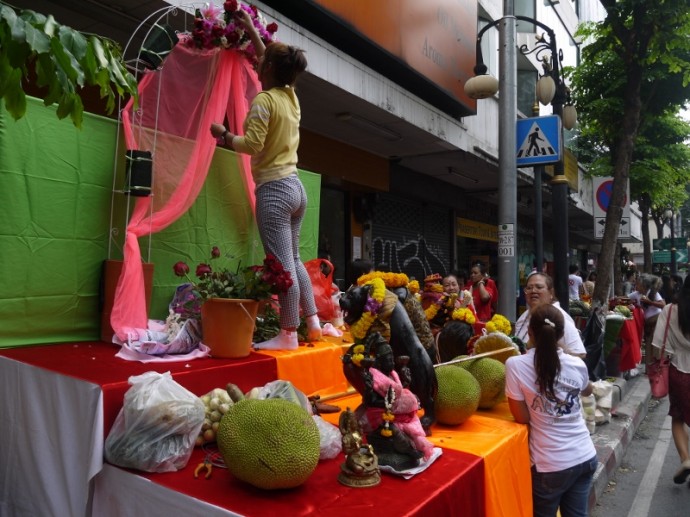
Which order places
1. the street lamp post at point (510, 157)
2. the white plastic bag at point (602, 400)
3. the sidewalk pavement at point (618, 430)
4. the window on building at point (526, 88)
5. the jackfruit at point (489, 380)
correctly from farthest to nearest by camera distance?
the window on building at point (526, 88), the street lamp post at point (510, 157), the white plastic bag at point (602, 400), the sidewalk pavement at point (618, 430), the jackfruit at point (489, 380)

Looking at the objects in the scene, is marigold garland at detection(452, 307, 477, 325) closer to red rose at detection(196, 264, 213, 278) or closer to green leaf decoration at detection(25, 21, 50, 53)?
red rose at detection(196, 264, 213, 278)

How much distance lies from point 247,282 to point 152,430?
4.22 ft

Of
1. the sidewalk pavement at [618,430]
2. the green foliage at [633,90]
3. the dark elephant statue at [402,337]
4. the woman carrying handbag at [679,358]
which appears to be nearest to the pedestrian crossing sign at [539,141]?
the woman carrying handbag at [679,358]

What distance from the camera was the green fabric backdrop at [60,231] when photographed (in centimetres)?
333

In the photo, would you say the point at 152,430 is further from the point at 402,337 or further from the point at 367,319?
the point at 402,337

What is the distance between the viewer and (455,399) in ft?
10.0

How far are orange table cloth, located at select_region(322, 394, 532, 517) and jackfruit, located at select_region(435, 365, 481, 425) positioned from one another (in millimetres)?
77

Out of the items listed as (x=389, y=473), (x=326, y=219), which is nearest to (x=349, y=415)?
(x=389, y=473)

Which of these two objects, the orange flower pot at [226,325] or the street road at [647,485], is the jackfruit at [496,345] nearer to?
the street road at [647,485]

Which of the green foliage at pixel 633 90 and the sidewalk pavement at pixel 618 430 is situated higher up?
the green foliage at pixel 633 90

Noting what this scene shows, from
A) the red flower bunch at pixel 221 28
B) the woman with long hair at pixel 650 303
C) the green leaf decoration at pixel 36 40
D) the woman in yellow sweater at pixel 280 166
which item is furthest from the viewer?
the woman with long hair at pixel 650 303

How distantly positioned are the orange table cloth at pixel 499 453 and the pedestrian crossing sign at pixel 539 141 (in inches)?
170

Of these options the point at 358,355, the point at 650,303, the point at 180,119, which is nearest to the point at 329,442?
the point at 358,355

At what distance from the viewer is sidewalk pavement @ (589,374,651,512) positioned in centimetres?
482
